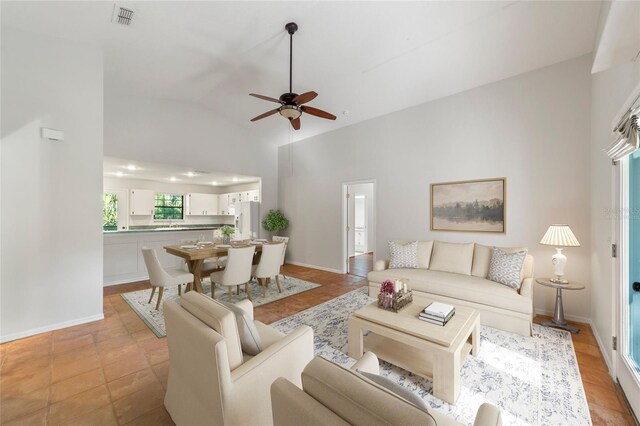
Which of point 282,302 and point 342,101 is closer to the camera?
point 282,302

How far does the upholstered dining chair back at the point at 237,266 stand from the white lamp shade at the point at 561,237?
12.3ft

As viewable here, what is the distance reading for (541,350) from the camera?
249 centimetres

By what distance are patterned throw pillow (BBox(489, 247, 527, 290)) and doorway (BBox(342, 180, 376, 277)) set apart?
220cm

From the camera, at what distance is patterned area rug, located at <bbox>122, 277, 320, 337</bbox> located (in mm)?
3184

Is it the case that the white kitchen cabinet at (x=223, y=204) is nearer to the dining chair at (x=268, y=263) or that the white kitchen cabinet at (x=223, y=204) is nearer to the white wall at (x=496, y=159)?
the white wall at (x=496, y=159)

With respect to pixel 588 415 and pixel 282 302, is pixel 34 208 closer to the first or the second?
pixel 282 302

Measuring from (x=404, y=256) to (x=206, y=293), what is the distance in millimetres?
3362

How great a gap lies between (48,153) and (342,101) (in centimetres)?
426

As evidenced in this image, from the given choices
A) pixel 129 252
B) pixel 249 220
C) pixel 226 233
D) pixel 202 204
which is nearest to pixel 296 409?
pixel 226 233

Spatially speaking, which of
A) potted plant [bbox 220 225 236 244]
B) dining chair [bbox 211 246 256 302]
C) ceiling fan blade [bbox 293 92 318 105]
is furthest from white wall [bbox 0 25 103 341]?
ceiling fan blade [bbox 293 92 318 105]

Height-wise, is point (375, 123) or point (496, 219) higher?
point (375, 123)

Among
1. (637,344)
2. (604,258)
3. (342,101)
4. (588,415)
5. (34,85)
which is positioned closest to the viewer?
(588,415)

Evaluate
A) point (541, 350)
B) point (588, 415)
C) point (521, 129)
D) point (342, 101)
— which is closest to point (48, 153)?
point (342, 101)

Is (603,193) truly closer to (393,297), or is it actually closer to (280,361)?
(393,297)
